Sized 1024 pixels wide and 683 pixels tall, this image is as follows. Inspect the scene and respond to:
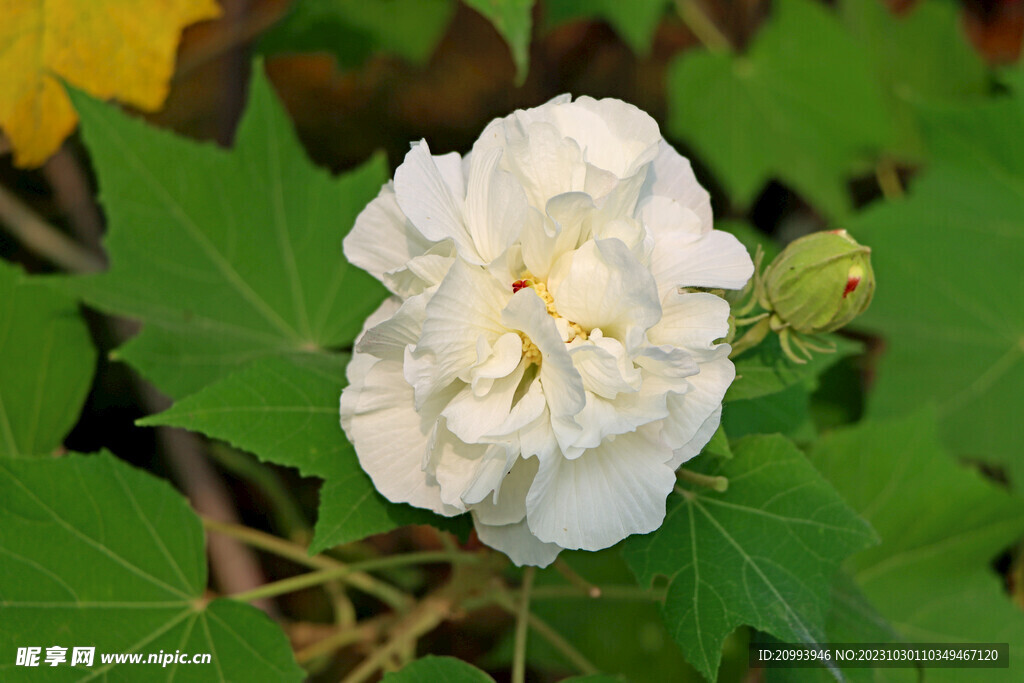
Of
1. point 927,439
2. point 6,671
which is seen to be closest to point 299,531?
point 6,671

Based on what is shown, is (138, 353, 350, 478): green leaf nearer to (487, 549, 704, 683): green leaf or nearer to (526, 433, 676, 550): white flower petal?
(526, 433, 676, 550): white flower petal

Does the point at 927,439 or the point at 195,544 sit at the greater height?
the point at 195,544

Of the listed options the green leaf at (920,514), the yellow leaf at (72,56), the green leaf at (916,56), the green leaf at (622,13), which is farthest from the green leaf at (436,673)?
the green leaf at (916,56)

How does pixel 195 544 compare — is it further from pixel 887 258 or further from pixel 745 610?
pixel 887 258

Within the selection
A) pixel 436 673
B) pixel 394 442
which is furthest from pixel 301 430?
pixel 436 673

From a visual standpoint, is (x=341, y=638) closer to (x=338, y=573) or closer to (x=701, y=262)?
(x=338, y=573)
